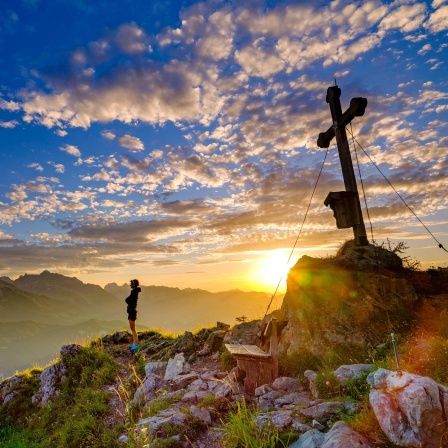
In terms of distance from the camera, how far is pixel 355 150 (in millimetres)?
9875

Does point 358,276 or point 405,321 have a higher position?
point 358,276

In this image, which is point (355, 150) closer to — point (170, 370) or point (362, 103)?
point (362, 103)

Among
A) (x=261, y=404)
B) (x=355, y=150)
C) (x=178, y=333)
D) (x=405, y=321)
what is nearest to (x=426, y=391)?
(x=261, y=404)

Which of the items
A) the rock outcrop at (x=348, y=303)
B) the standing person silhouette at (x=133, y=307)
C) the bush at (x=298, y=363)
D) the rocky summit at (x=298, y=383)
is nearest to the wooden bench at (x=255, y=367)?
the rocky summit at (x=298, y=383)

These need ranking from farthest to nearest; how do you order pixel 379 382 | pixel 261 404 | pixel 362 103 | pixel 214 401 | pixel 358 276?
pixel 362 103 → pixel 358 276 → pixel 214 401 → pixel 261 404 → pixel 379 382

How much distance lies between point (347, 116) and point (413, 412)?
28.2ft

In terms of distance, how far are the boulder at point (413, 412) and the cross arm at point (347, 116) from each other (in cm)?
787

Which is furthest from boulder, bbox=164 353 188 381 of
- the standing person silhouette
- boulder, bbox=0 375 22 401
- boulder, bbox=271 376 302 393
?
boulder, bbox=0 375 22 401

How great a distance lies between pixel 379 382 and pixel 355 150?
7.81 m

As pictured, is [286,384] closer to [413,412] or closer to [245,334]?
[245,334]

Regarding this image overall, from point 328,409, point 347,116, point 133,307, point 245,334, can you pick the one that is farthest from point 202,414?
point 347,116

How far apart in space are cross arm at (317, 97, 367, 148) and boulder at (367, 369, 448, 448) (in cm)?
787

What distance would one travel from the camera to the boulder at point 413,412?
3.23 meters

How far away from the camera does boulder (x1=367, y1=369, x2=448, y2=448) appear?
323 centimetres
